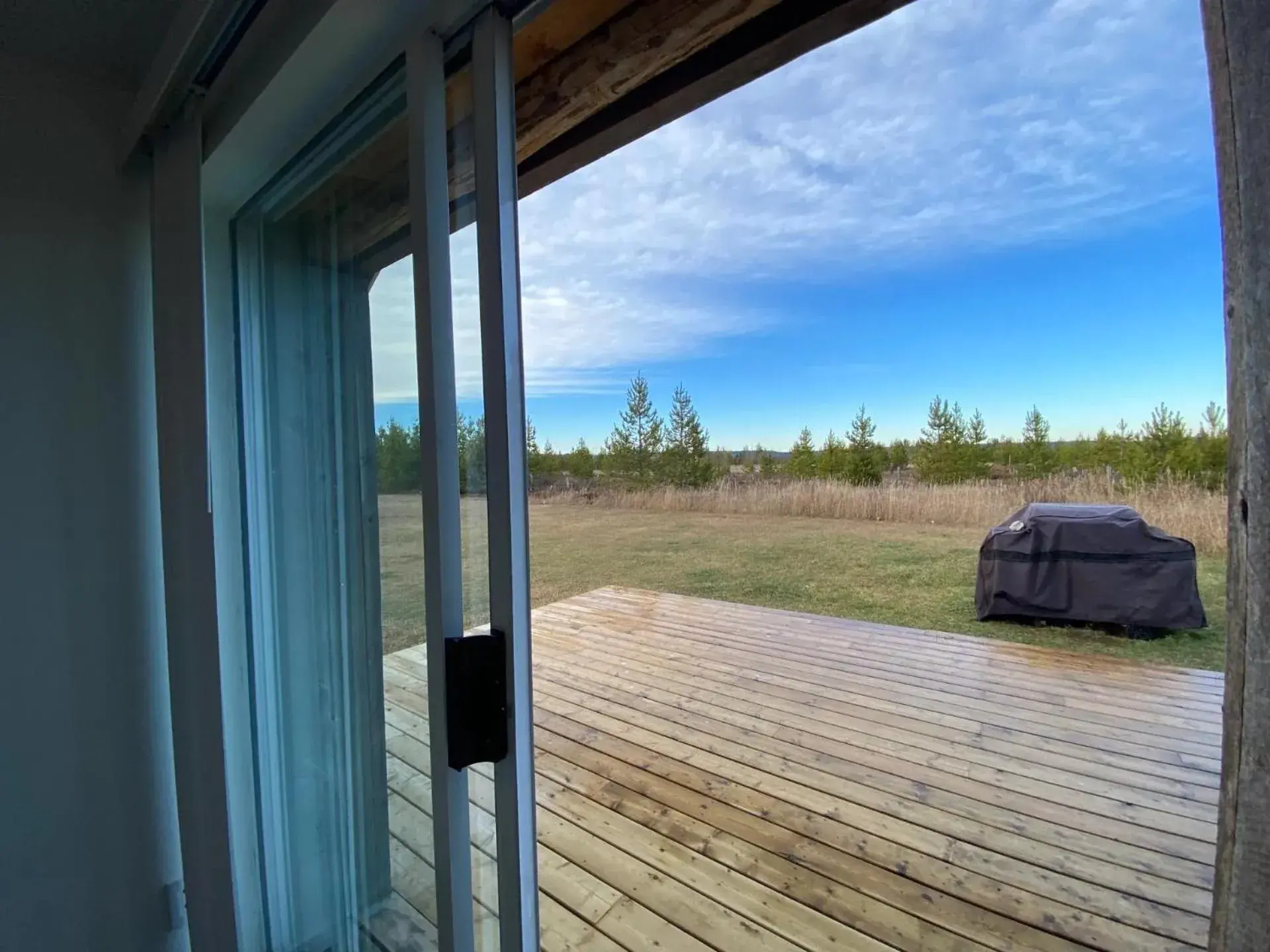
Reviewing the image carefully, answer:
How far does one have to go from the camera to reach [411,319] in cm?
61

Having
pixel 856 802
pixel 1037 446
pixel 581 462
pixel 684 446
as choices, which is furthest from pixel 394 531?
pixel 684 446

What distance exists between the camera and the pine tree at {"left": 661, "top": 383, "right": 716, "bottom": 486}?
8180 millimetres

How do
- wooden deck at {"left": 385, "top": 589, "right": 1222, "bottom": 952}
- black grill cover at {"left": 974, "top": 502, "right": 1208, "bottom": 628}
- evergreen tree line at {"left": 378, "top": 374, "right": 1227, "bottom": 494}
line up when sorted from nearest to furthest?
evergreen tree line at {"left": 378, "top": 374, "right": 1227, "bottom": 494}, wooden deck at {"left": 385, "top": 589, "right": 1222, "bottom": 952}, black grill cover at {"left": 974, "top": 502, "right": 1208, "bottom": 628}

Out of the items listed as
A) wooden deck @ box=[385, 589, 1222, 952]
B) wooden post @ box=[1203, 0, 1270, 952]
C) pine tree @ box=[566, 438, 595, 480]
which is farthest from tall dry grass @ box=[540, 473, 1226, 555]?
wooden post @ box=[1203, 0, 1270, 952]

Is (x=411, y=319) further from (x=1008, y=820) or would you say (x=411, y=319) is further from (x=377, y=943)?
(x=1008, y=820)

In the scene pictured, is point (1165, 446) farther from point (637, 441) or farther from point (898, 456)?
point (637, 441)

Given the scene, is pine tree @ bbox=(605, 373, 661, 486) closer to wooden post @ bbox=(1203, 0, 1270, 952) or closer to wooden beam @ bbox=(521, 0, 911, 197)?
wooden beam @ bbox=(521, 0, 911, 197)

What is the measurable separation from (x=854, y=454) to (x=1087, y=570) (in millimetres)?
3587

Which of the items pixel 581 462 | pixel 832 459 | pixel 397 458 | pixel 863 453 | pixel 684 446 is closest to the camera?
pixel 397 458

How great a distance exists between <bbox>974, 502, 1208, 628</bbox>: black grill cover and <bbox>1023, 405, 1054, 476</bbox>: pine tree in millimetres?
1373

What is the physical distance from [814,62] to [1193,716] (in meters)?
4.99

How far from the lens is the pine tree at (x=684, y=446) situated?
8180 millimetres

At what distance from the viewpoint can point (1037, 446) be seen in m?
5.42

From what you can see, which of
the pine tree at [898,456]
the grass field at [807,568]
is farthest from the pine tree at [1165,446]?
the pine tree at [898,456]
